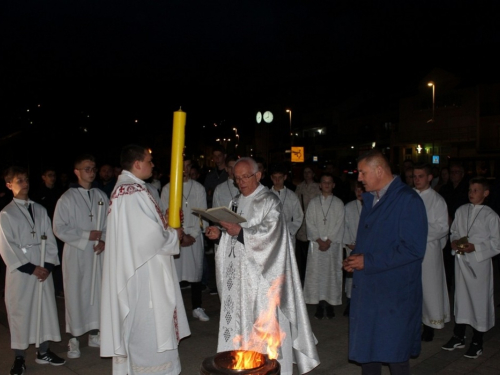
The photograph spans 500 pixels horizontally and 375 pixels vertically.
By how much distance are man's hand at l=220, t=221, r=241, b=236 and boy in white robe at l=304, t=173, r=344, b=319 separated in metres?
3.05

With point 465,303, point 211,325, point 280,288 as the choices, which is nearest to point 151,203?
point 280,288

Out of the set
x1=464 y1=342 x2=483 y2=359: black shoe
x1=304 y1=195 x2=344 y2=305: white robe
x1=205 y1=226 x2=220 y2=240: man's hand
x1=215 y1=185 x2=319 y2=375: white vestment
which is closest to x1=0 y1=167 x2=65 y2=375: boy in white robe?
x1=205 y1=226 x2=220 y2=240: man's hand

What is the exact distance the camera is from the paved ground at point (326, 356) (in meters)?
5.12

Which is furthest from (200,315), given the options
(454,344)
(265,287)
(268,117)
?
(268,117)

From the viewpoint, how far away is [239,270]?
15.4 ft

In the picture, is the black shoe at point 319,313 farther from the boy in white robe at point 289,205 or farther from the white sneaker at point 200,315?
the white sneaker at point 200,315

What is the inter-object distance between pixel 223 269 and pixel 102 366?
5.93ft

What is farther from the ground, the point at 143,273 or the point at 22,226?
the point at 22,226

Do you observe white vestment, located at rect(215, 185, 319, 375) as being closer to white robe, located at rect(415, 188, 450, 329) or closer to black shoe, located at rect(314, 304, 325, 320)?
white robe, located at rect(415, 188, 450, 329)

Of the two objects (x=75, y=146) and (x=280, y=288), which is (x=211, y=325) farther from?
(x=75, y=146)

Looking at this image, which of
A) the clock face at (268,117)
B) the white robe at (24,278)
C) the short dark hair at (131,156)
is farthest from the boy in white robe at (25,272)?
the clock face at (268,117)

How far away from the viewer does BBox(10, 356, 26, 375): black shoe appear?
5.00m

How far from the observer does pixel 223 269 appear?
15.9 ft

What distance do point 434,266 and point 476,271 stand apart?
0.47 metres
